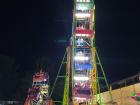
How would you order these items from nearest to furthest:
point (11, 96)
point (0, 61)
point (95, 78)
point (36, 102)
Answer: point (95, 78) < point (36, 102) < point (11, 96) < point (0, 61)

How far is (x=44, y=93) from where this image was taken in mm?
37125

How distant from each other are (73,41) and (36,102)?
1369cm

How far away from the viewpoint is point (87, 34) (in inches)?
983

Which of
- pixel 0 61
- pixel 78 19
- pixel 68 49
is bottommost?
pixel 68 49

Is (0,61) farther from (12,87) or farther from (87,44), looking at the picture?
(87,44)

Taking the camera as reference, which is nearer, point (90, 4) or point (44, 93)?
point (90, 4)

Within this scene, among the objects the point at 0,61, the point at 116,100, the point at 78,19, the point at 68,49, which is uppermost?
the point at 0,61

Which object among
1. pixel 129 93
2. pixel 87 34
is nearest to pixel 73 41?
pixel 87 34

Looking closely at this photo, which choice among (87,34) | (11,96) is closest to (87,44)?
(87,34)

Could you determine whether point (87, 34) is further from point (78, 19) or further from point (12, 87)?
point (12, 87)

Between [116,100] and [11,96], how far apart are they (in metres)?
29.5

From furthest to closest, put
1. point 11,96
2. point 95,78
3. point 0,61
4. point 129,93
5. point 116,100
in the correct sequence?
point 0,61 < point 11,96 < point 116,100 < point 129,93 < point 95,78

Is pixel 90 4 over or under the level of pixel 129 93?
over

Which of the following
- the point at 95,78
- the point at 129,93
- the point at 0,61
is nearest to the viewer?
the point at 95,78
